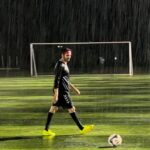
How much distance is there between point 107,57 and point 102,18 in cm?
349

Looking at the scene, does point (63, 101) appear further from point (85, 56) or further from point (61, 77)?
point (85, 56)

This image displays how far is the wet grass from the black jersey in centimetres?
87

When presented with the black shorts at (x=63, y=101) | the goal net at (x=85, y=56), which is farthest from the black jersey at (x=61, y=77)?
the goal net at (x=85, y=56)

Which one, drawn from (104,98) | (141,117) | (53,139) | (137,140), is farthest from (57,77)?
(104,98)

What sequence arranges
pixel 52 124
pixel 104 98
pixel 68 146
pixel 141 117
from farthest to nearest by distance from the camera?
1. pixel 104 98
2. pixel 141 117
3. pixel 52 124
4. pixel 68 146

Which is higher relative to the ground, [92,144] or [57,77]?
[57,77]

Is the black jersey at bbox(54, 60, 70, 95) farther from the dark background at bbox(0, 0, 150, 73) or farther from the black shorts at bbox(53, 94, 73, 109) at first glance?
the dark background at bbox(0, 0, 150, 73)

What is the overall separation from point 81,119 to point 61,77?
115 inches

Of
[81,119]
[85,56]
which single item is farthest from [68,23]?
[81,119]

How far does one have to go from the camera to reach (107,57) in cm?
4409

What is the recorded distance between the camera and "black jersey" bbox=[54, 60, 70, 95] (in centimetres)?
896

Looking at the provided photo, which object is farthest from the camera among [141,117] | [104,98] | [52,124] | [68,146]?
[104,98]

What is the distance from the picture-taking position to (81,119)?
11750mm

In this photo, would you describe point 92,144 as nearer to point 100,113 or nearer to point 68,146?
point 68,146
